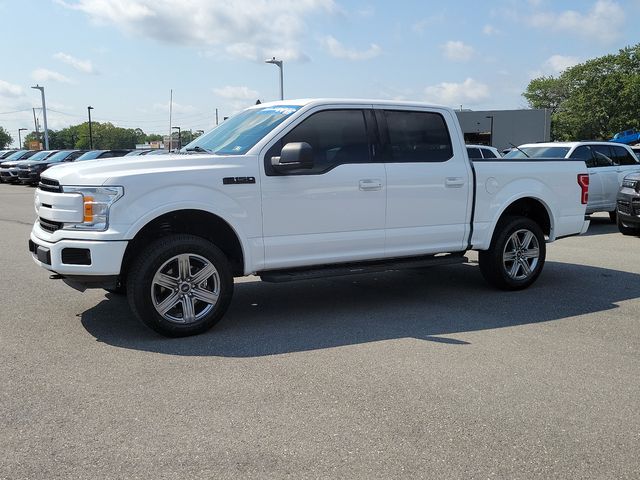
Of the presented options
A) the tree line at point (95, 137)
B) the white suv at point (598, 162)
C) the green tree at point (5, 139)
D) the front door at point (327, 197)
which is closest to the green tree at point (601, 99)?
the white suv at point (598, 162)

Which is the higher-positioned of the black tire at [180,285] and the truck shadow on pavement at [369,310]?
the black tire at [180,285]

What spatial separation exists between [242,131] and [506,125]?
56582 mm

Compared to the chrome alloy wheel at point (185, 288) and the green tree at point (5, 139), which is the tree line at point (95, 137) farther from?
the chrome alloy wheel at point (185, 288)

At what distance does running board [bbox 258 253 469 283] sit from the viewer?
18.8ft

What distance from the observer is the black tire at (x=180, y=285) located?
16.9 feet

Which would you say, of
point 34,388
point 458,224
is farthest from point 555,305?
point 34,388

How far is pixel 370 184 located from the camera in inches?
240

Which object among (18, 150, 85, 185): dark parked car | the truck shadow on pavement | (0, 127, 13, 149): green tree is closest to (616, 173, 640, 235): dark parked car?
the truck shadow on pavement

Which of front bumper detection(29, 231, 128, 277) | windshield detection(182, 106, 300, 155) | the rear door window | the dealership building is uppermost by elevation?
the dealership building

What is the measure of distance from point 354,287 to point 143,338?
289 cm

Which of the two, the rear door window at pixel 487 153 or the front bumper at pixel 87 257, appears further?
the rear door window at pixel 487 153

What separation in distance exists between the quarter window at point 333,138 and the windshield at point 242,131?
218 mm

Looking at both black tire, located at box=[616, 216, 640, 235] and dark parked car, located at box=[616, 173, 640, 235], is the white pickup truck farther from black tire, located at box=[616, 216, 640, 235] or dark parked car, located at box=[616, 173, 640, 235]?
black tire, located at box=[616, 216, 640, 235]

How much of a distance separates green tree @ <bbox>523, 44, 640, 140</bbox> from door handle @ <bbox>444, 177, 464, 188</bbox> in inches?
2991
